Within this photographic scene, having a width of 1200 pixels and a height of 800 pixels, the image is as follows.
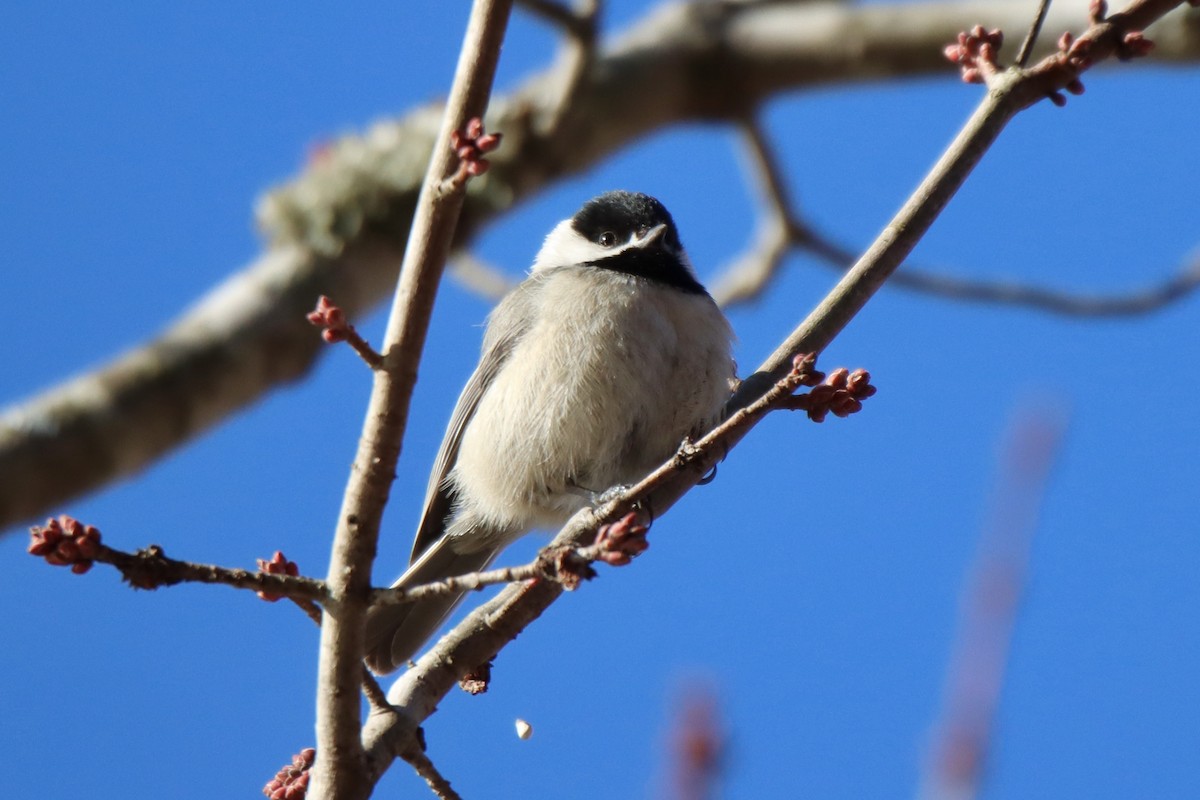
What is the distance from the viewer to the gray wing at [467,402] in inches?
158

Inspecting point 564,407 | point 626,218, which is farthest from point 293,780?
point 626,218

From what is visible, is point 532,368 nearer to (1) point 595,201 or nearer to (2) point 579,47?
(1) point 595,201

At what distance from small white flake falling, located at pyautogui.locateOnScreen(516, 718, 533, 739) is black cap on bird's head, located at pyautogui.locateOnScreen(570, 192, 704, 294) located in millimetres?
1583

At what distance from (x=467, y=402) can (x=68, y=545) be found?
7.34 feet

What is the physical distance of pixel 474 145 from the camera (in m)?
2.09

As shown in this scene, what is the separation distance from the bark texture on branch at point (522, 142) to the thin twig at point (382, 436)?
3.41m

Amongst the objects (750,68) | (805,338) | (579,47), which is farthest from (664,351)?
(750,68)

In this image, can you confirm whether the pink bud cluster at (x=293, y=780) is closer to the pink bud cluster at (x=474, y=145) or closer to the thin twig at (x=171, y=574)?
the thin twig at (x=171, y=574)

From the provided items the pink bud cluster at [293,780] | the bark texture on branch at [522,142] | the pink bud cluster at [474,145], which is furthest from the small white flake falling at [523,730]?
the bark texture on branch at [522,142]

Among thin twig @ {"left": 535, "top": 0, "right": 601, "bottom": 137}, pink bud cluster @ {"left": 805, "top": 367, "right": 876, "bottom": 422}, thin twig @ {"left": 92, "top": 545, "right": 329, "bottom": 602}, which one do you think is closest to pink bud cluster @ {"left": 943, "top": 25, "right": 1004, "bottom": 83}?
pink bud cluster @ {"left": 805, "top": 367, "right": 876, "bottom": 422}

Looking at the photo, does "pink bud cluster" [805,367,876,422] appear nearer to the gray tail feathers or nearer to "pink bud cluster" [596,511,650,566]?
"pink bud cluster" [596,511,650,566]

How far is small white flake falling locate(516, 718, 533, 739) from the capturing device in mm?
2922

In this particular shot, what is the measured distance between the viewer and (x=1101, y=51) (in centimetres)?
262

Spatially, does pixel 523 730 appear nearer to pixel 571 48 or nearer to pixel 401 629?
pixel 401 629
